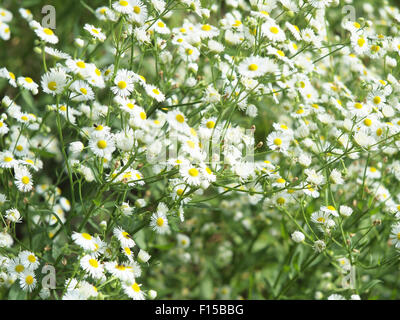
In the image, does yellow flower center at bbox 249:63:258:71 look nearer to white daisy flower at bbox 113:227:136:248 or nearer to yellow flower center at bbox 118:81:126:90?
yellow flower center at bbox 118:81:126:90

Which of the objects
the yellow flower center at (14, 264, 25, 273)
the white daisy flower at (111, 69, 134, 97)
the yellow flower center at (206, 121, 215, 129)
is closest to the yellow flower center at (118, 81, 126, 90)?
the white daisy flower at (111, 69, 134, 97)

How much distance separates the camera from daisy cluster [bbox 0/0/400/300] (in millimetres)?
1741

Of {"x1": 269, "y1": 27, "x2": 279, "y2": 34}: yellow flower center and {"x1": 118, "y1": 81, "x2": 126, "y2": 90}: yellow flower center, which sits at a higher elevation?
{"x1": 269, "y1": 27, "x2": 279, "y2": 34}: yellow flower center

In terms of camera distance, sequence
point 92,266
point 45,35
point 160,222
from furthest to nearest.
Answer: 1. point 45,35
2. point 160,222
3. point 92,266

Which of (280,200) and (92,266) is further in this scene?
(280,200)

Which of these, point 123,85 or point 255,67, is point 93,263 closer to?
point 123,85

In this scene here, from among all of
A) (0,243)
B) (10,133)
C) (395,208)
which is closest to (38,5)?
(10,133)

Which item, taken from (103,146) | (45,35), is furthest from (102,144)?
(45,35)

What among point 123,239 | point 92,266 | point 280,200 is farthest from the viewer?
point 280,200

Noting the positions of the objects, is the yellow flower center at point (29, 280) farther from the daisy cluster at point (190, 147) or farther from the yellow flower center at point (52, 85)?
the yellow flower center at point (52, 85)

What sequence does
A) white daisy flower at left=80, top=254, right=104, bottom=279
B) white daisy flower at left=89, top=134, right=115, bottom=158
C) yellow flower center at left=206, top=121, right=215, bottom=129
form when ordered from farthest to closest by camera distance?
yellow flower center at left=206, top=121, right=215, bottom=129, white daisy flower at left=89, top=134, right=115, bottom=158, white daisy flower at left=80, top=254, right=104, bottom=279

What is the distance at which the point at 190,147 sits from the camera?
166 centimetres

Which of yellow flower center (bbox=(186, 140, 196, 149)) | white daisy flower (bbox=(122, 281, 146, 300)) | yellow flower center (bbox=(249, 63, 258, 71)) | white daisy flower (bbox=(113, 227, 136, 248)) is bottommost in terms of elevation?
white daisy flower (bbox=(122, 281, 146, 300))

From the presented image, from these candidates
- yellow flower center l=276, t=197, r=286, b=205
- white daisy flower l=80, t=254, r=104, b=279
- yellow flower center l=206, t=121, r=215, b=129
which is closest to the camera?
white daisy flower l=80, t=254, r=104, b=279
